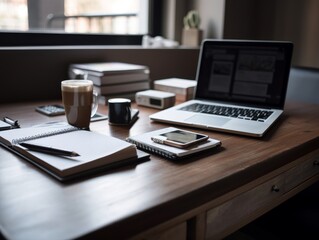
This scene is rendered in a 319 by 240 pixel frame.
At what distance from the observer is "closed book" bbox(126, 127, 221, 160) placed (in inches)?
30.6

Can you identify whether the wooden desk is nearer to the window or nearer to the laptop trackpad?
the laptop trackpad

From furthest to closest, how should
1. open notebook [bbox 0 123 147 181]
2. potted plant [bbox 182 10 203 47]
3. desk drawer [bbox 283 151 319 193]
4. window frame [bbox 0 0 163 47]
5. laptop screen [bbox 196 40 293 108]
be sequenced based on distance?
1. potted plant [bbox 182 10 203 47]
2. window frame [bbox 0 0 163 47]
3. laptop screen [bbox 196 40 293 108]
4. desk drawer [bbox 283 151 319 193]
5. open notebook [bbox 0 123 147 181]

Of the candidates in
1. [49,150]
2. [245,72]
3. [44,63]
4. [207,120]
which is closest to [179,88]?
[245,72]

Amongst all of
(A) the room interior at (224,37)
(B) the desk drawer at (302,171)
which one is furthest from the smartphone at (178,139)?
(A) the room interior at (224,37)

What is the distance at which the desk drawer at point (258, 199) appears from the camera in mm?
741

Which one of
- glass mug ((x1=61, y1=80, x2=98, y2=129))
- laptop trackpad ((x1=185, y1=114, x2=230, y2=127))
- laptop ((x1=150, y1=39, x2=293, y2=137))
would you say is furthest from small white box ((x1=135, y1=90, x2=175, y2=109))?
glass mug ((x1=61, y1=80, x2=98, y2=129))

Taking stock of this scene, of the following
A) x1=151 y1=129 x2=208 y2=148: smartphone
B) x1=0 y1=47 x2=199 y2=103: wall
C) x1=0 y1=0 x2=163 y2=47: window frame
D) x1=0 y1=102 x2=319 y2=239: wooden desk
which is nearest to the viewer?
x1=0 y1=102 x2=319 y2=239: wooden desk

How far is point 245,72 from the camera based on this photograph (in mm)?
1246

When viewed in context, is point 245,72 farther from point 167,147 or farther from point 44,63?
point 44,63

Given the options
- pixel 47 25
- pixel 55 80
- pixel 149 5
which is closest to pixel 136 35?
pixel 149 5

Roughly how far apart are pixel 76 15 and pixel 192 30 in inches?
24.0

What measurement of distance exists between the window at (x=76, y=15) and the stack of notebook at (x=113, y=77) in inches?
15.2

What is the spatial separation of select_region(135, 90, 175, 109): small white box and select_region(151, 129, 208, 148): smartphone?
1.24 feet

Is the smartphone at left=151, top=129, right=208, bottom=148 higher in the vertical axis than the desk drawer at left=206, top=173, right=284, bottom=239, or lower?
higher
